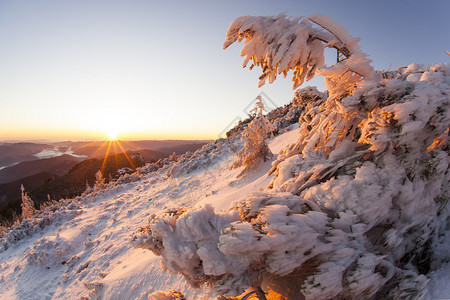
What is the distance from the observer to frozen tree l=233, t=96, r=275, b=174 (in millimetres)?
8409

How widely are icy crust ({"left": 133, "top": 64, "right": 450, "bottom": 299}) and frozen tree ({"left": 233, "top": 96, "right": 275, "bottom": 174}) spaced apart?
542cm

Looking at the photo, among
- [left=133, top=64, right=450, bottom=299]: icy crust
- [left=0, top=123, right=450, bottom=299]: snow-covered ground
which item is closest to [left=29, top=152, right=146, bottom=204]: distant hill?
[left=0, top=123, right=450, bottom=299]: snow-covered ground

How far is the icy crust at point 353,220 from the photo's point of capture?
2012 millimetres

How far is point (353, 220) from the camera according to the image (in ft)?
7.43

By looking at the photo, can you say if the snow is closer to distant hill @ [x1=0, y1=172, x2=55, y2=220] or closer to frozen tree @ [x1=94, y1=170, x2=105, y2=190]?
frozen tree @ [x1=94, y1=170, x2=105, y2=190]

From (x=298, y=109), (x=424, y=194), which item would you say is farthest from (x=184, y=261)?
(x=298, y=109)

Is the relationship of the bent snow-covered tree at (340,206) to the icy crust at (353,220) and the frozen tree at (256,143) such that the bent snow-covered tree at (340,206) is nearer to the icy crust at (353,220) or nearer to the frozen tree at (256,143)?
the icy crust at (353,220)

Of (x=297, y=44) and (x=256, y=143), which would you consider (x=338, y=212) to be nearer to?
(x=297, y=44)

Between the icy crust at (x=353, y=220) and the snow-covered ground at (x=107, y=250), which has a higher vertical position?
the icy crust at (x=353, y=220)

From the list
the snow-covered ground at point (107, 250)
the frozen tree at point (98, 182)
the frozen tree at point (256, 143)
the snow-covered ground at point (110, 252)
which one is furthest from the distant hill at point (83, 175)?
the frozen tree at point (256, 143)

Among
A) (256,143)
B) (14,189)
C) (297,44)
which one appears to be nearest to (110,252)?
(256,143)

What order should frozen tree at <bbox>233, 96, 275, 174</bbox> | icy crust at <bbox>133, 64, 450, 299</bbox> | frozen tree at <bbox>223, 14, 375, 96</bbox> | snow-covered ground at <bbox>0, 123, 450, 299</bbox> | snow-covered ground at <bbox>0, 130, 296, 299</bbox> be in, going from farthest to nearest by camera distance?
frozen tree at <bbox>233, 96, 275, 174</bbox> → snow-covered ground at <bbox>0, 130, 296, 299</bbox> → snow-covered ground at <bbox>0, 123, 450, 299</bbox> → frozen tree at <bbox>223, 14, 375, 96</bbox> → icy crust at <bbox>133, 64, 450, 299</bbox>

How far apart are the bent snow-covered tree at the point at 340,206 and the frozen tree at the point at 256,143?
5.17 metres

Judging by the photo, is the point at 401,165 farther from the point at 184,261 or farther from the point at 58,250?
the point at 58,250
